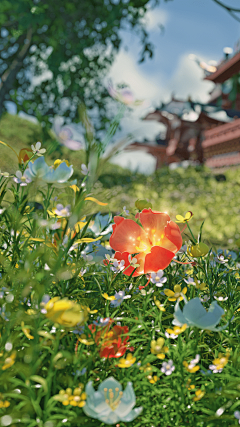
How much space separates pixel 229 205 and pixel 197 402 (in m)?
7.11

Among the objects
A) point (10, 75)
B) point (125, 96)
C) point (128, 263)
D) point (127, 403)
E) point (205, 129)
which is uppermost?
point (125, 96)

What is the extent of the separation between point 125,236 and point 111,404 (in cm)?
53

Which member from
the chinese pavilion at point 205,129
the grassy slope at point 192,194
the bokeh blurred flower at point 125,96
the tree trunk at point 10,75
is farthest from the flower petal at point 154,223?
the chinese pavilion at point 205,129

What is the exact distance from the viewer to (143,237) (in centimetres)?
108

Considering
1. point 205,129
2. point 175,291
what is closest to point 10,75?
point 175,291

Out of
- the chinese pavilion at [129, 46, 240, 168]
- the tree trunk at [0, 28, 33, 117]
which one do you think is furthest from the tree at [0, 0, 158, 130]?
the chinese pavilion at [129, 46, 240, 168]

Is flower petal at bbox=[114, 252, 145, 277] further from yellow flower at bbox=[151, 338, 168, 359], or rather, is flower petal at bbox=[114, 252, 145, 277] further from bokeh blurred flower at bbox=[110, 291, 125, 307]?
yellow flower at bbox=[151, 338, 168, 359]

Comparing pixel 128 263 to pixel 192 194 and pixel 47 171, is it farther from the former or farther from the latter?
pixel 192 194

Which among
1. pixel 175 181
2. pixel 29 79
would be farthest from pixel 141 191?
pixel 29 79

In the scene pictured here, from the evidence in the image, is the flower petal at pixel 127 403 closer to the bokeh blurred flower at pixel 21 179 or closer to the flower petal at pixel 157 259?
the flower petal at pixel 157 259

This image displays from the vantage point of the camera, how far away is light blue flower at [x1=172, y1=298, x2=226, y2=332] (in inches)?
27.4

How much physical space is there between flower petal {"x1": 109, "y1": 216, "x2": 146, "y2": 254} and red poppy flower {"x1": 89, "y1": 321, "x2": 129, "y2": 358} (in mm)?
293

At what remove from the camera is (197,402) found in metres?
0.75

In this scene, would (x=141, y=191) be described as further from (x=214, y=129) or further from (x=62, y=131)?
(x=62, y=131)
